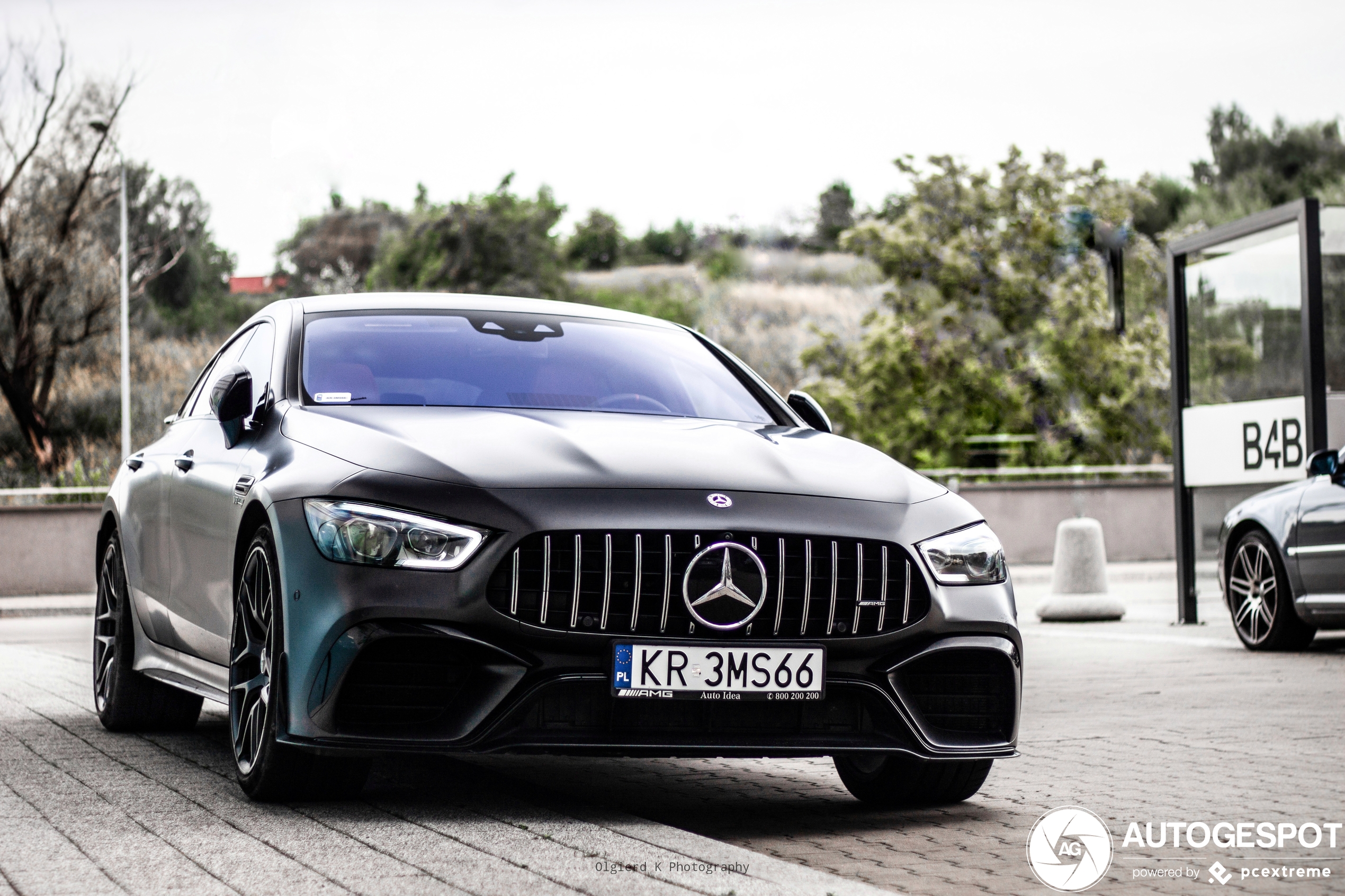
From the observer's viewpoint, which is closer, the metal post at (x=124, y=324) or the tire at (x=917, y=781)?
the tire at (x=917, y=781)

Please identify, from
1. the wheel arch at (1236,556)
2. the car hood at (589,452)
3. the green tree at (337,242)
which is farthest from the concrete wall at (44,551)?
the green tree at (337,242)

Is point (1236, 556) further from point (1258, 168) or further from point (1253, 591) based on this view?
point (1258, 168)

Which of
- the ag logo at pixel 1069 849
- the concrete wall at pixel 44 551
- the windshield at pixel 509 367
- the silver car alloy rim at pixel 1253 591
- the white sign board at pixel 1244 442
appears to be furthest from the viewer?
the concrete wall at pixel 44 551

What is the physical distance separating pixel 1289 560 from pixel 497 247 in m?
45.3

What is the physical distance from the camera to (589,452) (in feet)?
15.8

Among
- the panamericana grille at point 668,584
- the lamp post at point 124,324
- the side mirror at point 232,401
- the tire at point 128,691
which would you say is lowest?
the tire at point 128,691

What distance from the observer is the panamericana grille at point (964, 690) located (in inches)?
189

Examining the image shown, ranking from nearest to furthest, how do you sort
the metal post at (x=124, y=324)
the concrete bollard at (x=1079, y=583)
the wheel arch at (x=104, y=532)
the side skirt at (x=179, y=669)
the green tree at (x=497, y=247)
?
the side skirt at (x=179, y=669), the wheel arch at (x=104, y=532), the concrete bollard at (x=1079, y=583), the metal post at (x=124, y=324), the green tree at (x=497, y=247)

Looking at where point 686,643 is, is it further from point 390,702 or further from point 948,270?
point 948,270

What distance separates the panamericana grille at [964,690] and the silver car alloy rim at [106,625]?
12.5ft

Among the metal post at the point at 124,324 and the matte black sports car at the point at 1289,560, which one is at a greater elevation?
the metal post at the point at 124,324

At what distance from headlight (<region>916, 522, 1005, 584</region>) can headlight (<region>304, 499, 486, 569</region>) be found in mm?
1310

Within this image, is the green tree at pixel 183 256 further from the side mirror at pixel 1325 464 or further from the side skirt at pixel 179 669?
the side skirt at pixel 179 669

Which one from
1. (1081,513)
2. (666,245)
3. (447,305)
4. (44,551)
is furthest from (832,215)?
(447,305)
